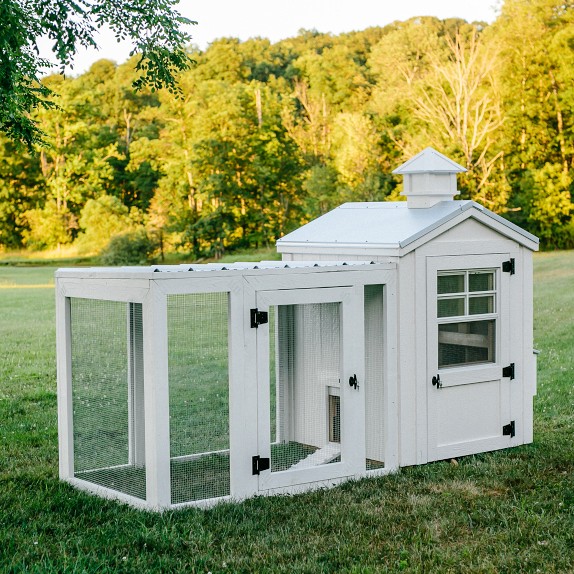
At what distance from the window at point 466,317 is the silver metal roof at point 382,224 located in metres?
0.47

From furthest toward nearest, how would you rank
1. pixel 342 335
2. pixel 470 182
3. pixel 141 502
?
1. pixel 470 182
2. pixel 342 335
3. pixel 141 502

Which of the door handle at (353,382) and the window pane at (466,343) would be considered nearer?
the door handle at (353,382)

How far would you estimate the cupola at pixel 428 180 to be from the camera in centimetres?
858

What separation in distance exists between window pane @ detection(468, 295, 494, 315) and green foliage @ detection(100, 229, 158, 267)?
1403 inches

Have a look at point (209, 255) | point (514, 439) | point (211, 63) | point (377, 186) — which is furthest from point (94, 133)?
point (514, 439)

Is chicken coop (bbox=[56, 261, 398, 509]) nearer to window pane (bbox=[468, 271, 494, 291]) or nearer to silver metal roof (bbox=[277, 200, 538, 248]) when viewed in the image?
silver metal roof (bbox=[277, 200, 538, 248])

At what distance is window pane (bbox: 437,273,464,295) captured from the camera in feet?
26.7

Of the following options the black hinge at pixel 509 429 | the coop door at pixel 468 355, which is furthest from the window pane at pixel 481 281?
the black hinge at pixel 509 429

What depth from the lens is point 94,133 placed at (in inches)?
2078

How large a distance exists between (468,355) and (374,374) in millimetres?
944

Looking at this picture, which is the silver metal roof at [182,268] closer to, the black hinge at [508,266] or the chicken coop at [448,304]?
the chicken coop at [448,304]

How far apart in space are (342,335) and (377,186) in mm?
33542

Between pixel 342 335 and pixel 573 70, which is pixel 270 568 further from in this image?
pixel 573 70

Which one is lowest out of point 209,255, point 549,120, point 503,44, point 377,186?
point 209,255
